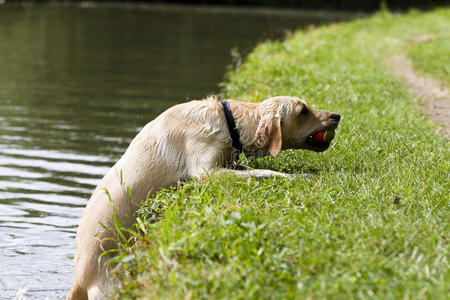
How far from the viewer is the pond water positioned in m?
6.81

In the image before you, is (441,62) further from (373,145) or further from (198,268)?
(198,268)

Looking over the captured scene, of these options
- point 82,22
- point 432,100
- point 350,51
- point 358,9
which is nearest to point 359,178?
point 432,100

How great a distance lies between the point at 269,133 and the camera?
579cm

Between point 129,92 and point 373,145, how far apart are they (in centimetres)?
909

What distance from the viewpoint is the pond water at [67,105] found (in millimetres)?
6812

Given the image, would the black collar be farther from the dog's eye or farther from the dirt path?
the dirt path

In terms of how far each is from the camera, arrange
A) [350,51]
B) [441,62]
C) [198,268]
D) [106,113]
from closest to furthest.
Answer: [198,268] < [106,113] < [441,62] < [350,51]

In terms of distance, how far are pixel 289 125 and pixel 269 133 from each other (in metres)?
0.28

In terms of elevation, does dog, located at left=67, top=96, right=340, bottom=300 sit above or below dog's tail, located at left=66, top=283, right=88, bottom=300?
above

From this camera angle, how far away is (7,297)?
5.73 metres

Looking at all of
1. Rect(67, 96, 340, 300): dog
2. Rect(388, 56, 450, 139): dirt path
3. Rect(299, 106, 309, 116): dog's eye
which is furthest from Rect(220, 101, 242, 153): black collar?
Rect(388, 56, 450, 139): dirt path

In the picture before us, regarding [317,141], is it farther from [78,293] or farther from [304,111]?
[78,293]

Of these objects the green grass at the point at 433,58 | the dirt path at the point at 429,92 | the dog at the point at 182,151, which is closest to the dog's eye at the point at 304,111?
the dog at the point at 182,151

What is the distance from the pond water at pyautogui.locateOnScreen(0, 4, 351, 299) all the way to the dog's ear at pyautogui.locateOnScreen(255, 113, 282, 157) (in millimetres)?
2368
